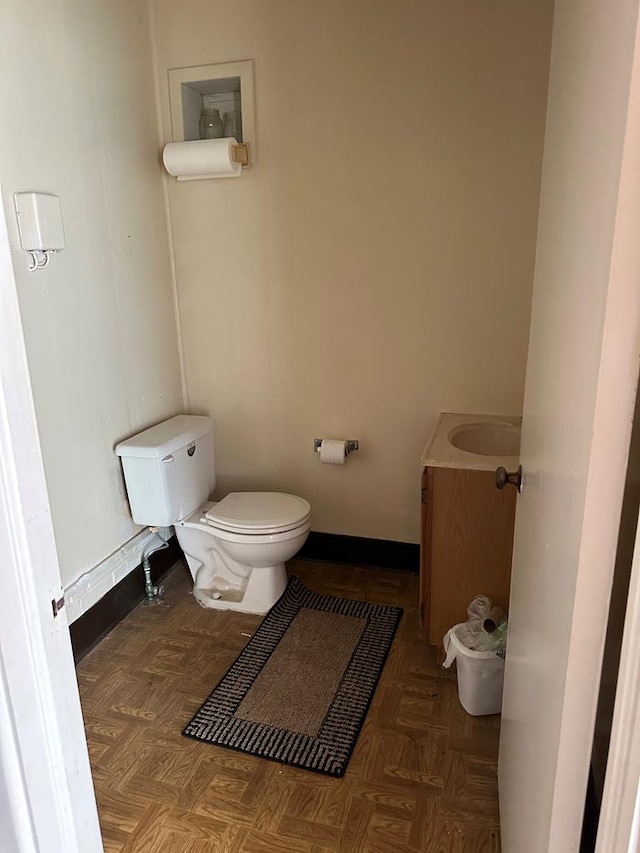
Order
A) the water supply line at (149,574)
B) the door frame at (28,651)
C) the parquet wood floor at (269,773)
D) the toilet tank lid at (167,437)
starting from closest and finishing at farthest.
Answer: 1. the door frame at (28,651)
2. the parquet wood floor at (269,773)
3. the toilet tank lid at (167,437)
4. the water supply line at (149,574)

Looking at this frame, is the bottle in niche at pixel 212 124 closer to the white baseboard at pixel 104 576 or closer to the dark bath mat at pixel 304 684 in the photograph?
the white baseboard at pixel 104 576

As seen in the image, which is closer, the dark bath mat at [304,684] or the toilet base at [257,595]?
the dark bath mat at [304,684]

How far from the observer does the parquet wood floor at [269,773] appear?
5.11 feet

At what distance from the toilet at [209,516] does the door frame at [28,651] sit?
132 centimetres

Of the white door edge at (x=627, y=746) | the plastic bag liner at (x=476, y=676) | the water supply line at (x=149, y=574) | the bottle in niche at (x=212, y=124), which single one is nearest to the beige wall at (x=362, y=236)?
the bottle in niche at (x=212, y=124)

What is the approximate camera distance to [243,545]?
7.98 feet

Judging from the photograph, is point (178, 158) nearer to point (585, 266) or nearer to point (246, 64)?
point (246, 64)

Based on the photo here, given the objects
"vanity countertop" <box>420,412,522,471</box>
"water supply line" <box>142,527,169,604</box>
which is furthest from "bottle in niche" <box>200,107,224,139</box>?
"water supply line" <box>142,527,169,604</box>

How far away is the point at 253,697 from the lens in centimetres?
206

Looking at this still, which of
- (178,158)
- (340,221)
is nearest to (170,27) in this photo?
(178,158)

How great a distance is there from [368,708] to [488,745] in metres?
0.39

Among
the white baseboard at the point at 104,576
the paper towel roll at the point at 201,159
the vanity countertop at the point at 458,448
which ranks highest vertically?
the paper towel roll at the point at 201,159

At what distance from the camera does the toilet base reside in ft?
8.39

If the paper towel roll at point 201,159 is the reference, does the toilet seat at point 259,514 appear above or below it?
below
